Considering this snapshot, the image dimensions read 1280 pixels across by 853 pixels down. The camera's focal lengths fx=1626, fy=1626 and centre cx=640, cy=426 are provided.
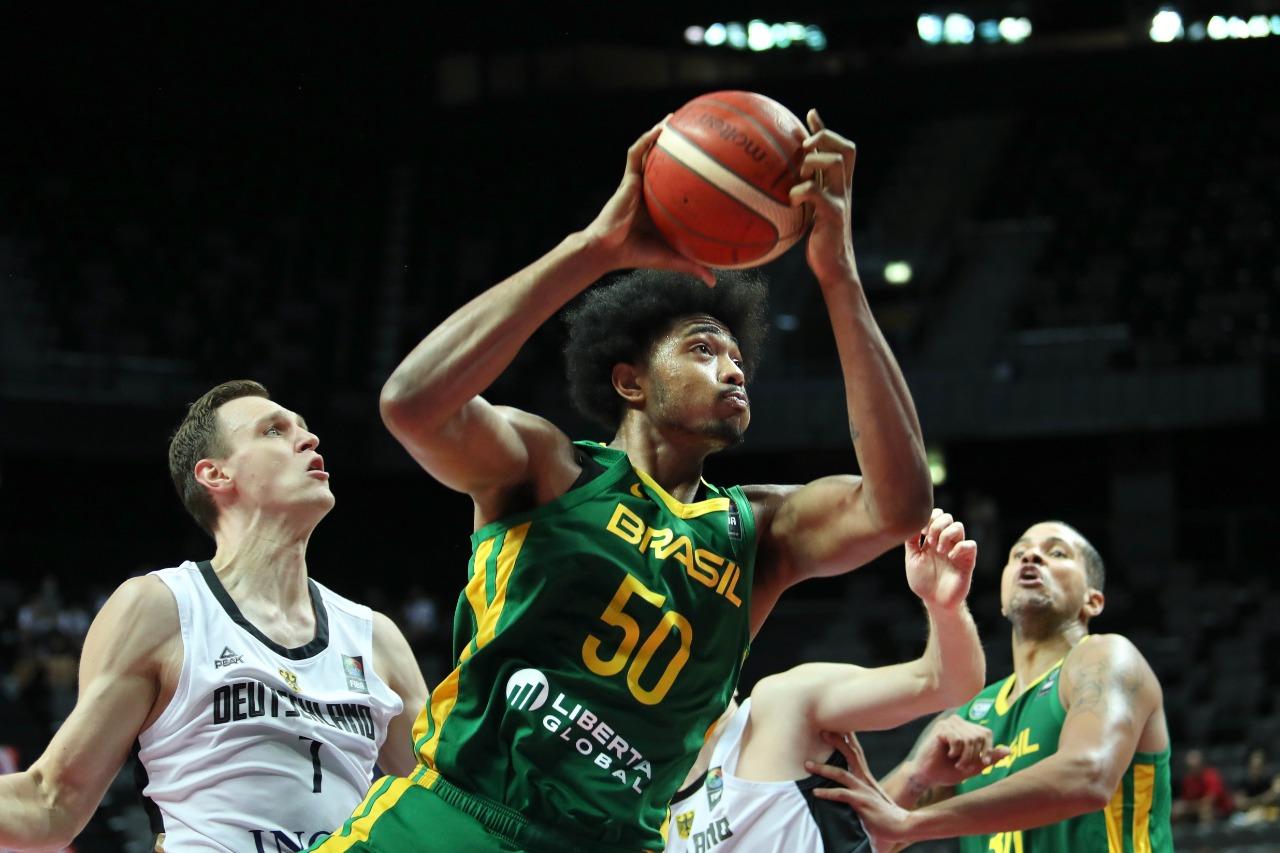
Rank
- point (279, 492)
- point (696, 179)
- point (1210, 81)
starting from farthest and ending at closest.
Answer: point (1210, 81) < point (279, 492) < point (696, 179)

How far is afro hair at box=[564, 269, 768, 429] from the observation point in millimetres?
3582

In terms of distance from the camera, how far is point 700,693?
328cm

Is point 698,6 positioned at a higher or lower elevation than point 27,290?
higher

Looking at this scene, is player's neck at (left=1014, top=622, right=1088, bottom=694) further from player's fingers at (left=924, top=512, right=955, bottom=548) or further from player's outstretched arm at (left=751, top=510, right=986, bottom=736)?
player's fingers at (left=924, top=512, right=955, bottom=548)

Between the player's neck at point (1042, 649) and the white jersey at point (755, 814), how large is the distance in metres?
1.26

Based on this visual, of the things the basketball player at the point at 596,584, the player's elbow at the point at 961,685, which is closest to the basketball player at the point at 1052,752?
the player's elbow at the point at 961,685

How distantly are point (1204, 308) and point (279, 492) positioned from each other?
15.6 m

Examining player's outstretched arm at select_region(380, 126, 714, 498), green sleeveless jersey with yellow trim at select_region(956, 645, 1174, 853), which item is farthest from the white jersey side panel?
player's outstretched arm at select_region(380, 126, 714, 498)

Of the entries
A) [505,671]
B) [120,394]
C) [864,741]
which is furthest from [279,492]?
[120,394]

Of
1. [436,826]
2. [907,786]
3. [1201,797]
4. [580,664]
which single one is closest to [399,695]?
[436,826]

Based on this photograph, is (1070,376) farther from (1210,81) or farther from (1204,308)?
(1210,81)

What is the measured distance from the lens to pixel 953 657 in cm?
393

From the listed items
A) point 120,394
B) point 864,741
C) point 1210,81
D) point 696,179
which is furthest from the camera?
point 1210,81

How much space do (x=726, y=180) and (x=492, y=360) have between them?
2.00 ft
